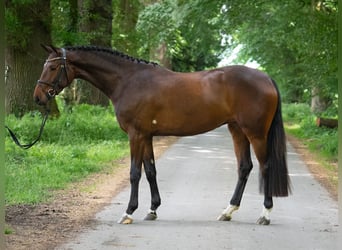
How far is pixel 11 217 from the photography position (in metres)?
7.41

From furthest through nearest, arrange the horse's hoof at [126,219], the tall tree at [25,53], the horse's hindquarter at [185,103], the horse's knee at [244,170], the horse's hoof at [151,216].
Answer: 1. the tall tree at [25,53]
2. the horse's knee at [244,170]
3. the horse's hoof at [151,216]
4. the horse's hindquarter at [185,103]
5. the horse's hoof at [126,219]

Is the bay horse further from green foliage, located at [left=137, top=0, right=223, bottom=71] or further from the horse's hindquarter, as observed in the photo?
green foliage, located at [left=137, top=0, right=223, bottom=71]

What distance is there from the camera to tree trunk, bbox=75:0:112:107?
19.4 metres

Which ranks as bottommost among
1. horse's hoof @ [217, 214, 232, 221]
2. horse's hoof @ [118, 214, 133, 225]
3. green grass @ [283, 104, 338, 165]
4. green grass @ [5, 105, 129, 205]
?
green grass @ [283, 104, 338, 165]

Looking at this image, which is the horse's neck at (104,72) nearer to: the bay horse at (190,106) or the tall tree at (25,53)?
the bay horse at (190,106)

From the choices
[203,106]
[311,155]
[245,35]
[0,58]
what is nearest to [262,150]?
[203,106]

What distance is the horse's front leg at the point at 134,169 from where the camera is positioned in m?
7.39

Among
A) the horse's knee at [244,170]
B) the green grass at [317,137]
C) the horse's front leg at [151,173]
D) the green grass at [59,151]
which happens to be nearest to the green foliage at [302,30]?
the green grass at [317,137]

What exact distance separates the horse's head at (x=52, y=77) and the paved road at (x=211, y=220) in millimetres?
1693

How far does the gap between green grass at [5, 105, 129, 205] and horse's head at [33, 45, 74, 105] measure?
1.80 metres

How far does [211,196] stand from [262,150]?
2.20m

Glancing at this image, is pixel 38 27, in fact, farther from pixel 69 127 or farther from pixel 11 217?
pixel 11 217

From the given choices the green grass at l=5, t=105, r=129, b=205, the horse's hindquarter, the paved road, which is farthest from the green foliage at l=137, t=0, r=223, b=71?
the horse's hindquarter

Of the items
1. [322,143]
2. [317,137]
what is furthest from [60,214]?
[317,137]
